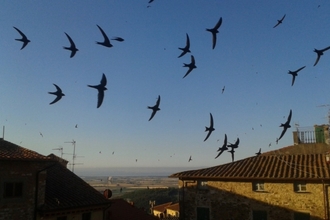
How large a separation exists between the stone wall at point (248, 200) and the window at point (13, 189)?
14.3m

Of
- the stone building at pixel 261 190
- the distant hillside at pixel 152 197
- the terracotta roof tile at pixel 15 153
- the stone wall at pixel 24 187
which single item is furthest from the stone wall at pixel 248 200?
the distant hillside at pixel 152 197

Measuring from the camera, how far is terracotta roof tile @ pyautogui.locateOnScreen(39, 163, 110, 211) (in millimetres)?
18656

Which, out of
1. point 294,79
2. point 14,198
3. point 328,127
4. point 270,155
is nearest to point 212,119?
point 294,79

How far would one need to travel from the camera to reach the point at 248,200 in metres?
23.9

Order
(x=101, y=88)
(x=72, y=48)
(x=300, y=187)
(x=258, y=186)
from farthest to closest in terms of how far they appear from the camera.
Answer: (x=258, y=186), (x=300, y=187), (x=72, y=48), (x=101, y=88)

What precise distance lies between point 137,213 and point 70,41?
2260 cm

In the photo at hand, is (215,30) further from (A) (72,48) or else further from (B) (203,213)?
(B) (203,213)

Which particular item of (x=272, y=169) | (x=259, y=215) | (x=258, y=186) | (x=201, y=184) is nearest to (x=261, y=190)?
(x=258, y=186)

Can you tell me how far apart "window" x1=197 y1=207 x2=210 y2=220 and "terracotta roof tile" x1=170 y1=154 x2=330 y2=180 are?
2685 millimetres

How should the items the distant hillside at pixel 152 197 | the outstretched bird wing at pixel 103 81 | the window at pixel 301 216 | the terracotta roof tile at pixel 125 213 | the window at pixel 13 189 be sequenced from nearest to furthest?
1. the outstretched bird wing at pixel 103 81
2. the window at pixel 13 189
3. the window at pixel 301 216
4. the terracotta roof tile at pixel 125 213
5. the distant hillside at pixel 152 197

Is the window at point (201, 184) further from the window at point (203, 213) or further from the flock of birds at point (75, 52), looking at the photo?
the flock of birds at point (75, 52)

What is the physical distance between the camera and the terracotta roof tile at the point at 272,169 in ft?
75.2

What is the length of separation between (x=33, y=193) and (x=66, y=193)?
362 centimetres

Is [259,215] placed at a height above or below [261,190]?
below
